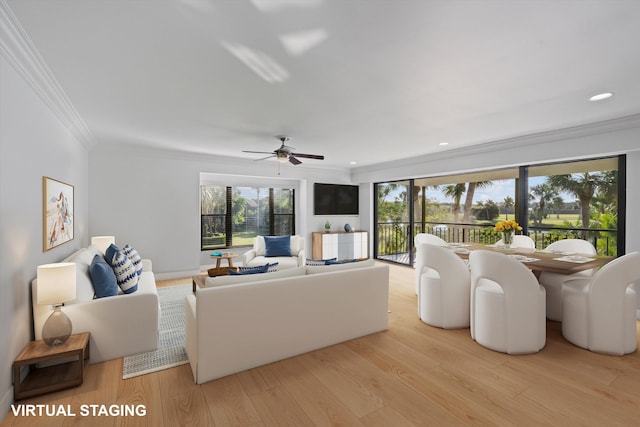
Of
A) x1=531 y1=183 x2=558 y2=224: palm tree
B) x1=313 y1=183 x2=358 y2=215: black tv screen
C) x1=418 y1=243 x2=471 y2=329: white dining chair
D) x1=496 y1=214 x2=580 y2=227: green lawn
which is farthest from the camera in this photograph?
x1=313 y1=183 x2=358 y2=215: black tv screen

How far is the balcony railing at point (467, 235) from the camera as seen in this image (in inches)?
158

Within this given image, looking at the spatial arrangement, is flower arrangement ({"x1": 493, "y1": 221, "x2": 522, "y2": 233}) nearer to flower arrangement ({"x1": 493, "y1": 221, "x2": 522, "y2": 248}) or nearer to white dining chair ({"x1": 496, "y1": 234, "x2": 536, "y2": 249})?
flower arrangement ({"x1": 493, "y1": 221, "x2": 522, "y2": 248})

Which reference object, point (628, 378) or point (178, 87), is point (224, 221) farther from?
point (628, 378)

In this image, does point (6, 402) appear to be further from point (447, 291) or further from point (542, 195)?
point (542, 195)

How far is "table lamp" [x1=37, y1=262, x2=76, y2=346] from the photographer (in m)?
2.12

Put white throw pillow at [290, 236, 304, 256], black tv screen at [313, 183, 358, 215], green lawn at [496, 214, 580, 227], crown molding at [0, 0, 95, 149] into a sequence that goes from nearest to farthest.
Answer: crown molding at [0, 0, 95, 149], green lawn at [496, 214, 580, 227], white throw pillow at [290, 236, 304, 256], black tv screen at [313, 183, 358, 215]

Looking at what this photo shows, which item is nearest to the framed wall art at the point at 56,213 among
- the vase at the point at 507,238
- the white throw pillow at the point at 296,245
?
the white throw pillow at the point at 296,245

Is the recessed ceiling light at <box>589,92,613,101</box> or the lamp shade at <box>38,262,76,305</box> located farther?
the recessed ceiling light at <box>589,92,613,101</box>

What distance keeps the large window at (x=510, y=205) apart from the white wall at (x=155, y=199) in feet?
12.0

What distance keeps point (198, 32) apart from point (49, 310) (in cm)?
244

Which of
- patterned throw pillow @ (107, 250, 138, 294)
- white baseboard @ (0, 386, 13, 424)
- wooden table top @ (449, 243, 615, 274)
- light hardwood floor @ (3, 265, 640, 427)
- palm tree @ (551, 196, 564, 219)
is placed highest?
palm tree @ (551, 196, 564, 219)

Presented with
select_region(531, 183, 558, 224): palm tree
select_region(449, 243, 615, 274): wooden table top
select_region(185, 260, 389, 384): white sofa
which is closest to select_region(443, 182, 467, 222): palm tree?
select_region(531, 183, 558, 224): palm tree

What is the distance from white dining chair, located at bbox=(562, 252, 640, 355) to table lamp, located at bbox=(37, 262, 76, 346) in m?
4.37

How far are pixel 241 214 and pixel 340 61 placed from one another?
17.1 ft
